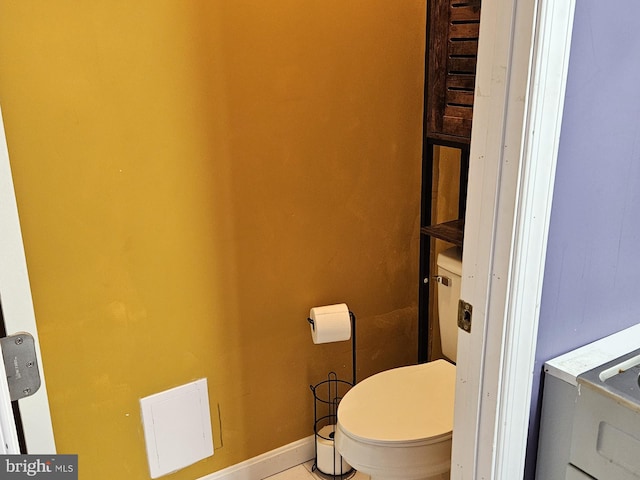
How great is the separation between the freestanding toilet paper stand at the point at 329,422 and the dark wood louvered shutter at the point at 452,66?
29.9 inches

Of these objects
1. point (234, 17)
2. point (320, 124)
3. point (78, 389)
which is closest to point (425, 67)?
point (320, 124)

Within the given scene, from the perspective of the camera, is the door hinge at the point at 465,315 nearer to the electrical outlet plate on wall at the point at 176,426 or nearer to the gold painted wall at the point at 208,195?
the gold painted wall at the point at 208,195

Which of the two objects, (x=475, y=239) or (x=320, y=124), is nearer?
(x=475, y=239)

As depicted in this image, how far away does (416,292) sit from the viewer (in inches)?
95.4

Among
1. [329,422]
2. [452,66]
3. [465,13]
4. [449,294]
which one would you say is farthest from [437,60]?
[329,422]

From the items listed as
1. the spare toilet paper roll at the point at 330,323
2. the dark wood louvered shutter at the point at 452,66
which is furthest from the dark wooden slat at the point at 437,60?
the spare toilet paper roll at the point at 330,323

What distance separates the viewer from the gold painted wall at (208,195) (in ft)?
5.32

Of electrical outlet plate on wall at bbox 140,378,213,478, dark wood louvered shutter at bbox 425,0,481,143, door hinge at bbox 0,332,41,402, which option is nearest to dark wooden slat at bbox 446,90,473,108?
dark wood louvered shutter at bbox 425,0,481,143

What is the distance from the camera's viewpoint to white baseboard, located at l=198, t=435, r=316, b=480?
2167mm

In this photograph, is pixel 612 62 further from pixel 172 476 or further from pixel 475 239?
pixel 172 476

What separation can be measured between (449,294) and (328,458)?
754mm

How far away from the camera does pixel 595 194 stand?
3.92ft

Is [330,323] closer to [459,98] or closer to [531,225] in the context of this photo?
[459,98]

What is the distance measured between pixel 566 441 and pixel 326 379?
1154mm
